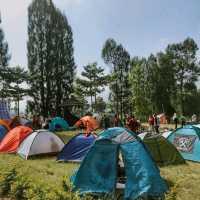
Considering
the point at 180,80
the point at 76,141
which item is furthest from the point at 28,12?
the point at 76,141

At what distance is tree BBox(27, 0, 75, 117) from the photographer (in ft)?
132

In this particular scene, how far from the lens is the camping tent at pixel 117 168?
7496 millimetres

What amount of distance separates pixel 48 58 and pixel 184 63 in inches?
736

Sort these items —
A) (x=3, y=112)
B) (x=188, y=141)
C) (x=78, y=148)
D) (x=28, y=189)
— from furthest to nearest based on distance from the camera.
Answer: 1. (x=3, y=112)
2. (x=188, y=141)
3. (x=78, y=148)
4. (x=28, y=189)

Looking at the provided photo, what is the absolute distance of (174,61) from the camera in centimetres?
4759

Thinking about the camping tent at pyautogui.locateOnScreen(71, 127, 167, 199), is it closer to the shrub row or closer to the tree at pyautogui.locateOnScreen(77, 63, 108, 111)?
the shrub row

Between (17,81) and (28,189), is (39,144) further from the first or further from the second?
(17,81)

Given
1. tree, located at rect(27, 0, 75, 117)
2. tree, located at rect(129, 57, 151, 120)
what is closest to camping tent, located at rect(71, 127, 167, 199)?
tree, located at rect(27, 0, 75, 117)

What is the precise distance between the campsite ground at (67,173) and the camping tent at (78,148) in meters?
0.39

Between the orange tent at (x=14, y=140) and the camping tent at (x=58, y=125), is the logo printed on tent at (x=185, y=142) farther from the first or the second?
the camping tent at (x=58, y=125)

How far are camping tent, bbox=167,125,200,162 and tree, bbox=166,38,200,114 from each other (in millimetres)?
33201

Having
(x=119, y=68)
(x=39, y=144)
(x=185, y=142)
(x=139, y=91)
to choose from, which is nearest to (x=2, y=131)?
→ (x=39, y=144)

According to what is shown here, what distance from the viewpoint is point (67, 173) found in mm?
10352

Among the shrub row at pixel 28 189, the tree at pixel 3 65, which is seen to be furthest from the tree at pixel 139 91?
the shrub row at pixel 28 189
